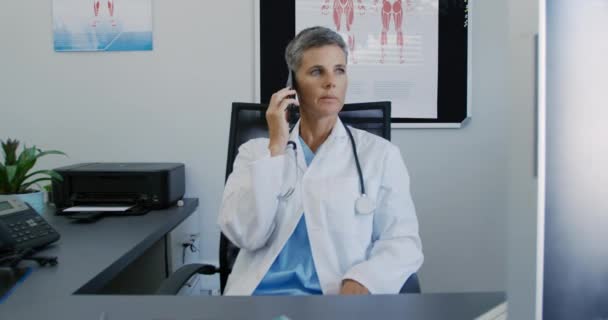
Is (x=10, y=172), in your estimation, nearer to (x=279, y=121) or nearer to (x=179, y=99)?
(x=179, y=99)

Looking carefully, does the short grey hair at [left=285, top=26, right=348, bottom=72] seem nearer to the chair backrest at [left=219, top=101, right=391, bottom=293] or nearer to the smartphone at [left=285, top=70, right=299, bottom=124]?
the smartphone at [left=285, top=70, right=299, bottom=124]

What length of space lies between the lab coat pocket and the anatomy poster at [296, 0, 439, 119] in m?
1.04

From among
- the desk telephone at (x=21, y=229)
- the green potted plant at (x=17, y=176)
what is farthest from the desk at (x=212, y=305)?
the green potted plant at (x=17, y=176)

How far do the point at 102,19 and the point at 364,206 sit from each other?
5.40 feet

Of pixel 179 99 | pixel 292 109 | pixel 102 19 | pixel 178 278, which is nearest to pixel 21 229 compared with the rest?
pixel 178 278

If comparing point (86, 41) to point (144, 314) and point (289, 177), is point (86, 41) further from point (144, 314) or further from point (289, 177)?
point (144, 314)

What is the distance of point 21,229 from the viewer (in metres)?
1.12

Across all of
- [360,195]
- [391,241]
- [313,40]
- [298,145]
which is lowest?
[391,241]

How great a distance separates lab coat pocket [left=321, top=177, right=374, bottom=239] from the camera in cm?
116

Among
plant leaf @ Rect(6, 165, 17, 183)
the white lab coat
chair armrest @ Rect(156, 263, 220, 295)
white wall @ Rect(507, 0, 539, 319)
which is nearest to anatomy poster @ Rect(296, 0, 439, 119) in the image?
the white lab coat

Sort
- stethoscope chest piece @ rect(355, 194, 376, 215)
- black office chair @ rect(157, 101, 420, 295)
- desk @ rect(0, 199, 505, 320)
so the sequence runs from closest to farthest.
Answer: desk @ rect(0, 199, 505, 320), stethoscope chest piece @ rect(355, 194, 376, 215), black office chair @ rect(157, 101, 420, 295)

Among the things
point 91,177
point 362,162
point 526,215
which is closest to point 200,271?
point 362,162

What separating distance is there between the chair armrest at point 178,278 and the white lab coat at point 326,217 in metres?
0.11

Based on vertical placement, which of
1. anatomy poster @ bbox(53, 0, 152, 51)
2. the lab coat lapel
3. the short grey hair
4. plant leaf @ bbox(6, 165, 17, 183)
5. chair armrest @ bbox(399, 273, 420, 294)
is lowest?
chair armrest @ bbox(399, 273, 420, 294)
